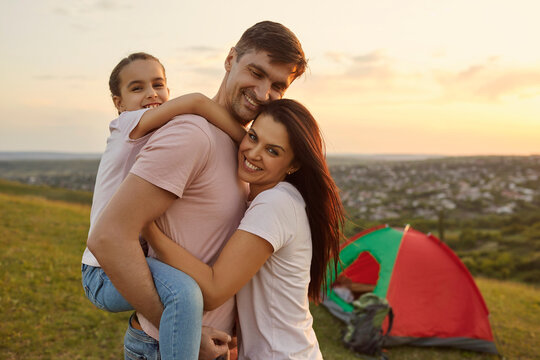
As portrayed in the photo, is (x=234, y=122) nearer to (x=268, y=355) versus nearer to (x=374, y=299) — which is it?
(x=268, y=355)

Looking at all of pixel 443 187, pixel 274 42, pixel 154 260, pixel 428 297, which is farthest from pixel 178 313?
pixel 443 187

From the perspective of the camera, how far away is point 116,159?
2.00 meters

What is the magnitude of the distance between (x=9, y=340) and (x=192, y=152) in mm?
5241

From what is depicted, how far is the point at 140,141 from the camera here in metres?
2.01

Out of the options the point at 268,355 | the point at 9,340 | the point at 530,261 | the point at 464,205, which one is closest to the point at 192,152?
the point at 268,355

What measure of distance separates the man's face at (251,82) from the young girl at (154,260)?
→ 0.52ft

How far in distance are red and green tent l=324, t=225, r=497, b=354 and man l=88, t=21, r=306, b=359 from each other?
508 centimetres

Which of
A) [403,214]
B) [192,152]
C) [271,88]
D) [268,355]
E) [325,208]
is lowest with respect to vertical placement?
[403,214]

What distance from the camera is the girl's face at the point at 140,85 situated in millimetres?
3209

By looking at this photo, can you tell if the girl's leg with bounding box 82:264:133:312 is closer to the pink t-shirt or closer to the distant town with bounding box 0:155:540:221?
the pink t-shirt

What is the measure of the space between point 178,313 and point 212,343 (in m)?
0.30

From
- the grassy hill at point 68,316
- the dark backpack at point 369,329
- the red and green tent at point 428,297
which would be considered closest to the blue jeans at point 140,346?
the grassy hill at point 68,316

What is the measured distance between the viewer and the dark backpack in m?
6.32

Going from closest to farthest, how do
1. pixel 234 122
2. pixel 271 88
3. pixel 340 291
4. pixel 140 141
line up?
pixel 140 141
pixel 234 122
pixel 271 88
pixel 340 291
